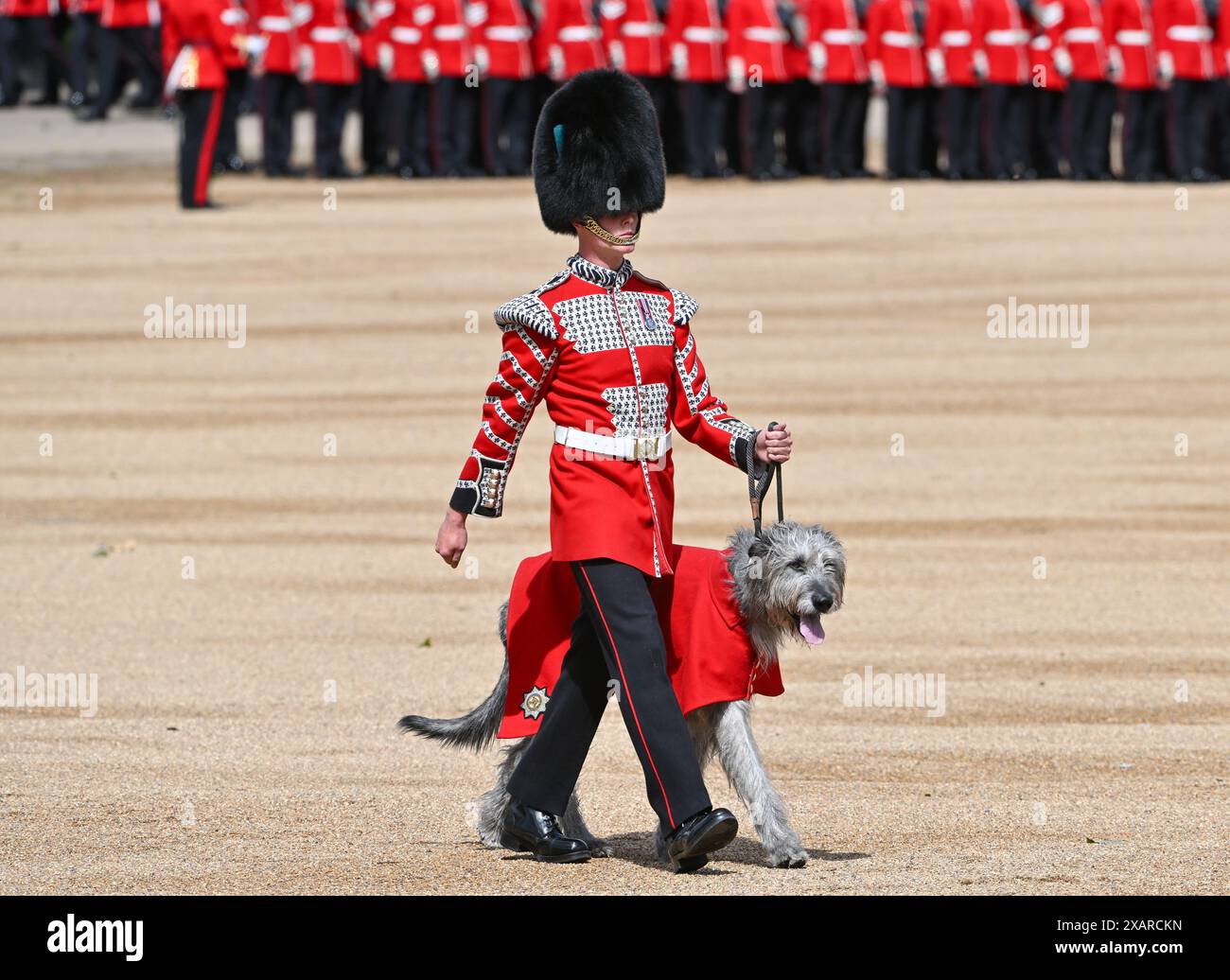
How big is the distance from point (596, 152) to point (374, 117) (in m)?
15.7

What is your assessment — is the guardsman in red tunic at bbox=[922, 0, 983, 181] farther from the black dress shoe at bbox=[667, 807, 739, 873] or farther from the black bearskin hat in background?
the black dress shoe at bbox=[667, 807, 739, 873]

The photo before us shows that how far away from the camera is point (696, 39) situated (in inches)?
789

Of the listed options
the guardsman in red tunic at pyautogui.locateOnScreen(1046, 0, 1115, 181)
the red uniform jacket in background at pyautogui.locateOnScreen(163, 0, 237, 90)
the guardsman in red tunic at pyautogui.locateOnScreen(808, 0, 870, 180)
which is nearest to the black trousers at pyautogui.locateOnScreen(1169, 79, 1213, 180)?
the guardsman in red tunic at pyautogui.locateOnScreen(1046, 0, 1115, 181)

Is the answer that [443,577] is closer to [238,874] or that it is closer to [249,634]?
[249,634]

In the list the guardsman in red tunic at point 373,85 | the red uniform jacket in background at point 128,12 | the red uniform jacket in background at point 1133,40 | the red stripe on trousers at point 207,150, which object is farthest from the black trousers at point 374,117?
the red uniform jacket in background at point 1133,40

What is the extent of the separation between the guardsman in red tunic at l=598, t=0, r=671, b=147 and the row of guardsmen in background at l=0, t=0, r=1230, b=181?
0.02 metres

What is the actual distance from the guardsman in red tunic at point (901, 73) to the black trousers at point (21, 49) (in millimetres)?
7575

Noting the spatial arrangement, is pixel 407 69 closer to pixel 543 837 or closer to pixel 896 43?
pixel 896 43

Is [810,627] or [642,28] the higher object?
[642,28]

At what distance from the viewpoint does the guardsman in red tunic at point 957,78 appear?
19891 mm

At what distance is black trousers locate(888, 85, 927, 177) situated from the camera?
20141 mm

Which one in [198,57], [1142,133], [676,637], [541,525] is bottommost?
[541,525]

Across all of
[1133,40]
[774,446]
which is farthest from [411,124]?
[774,446]

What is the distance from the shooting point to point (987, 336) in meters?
14.3
